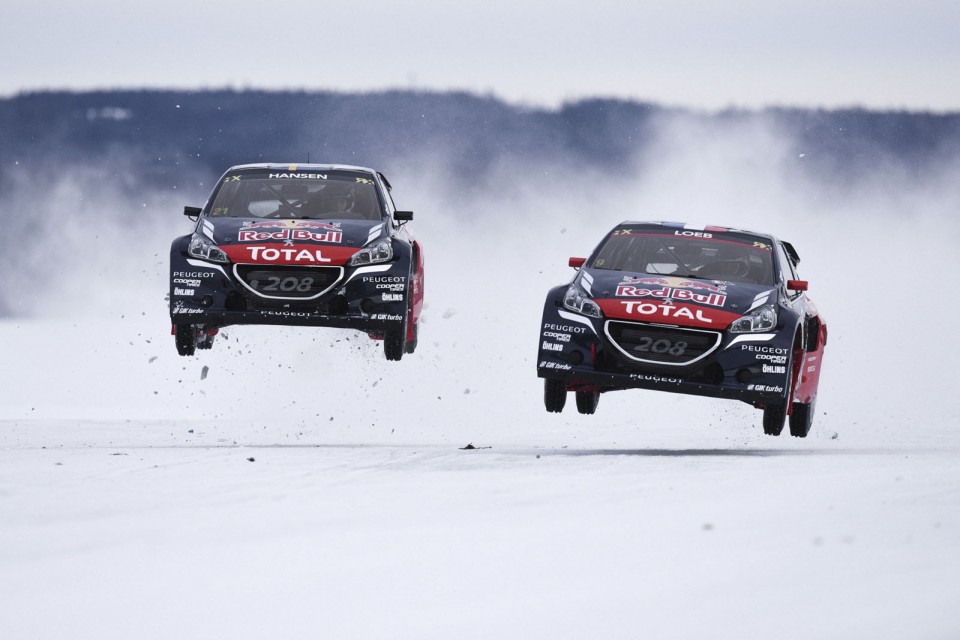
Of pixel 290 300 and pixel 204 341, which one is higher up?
pixel 290 300

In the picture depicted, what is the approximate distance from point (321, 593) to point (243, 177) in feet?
19.5

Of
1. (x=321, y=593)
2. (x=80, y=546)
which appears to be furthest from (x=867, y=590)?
(x=80, y=546)

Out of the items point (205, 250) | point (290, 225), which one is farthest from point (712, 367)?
point (205, 250)

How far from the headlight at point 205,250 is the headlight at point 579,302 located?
2.49 meters

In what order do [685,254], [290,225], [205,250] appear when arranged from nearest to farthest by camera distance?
[685,254], [205,250], [290,225]

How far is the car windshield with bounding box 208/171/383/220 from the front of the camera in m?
9.92

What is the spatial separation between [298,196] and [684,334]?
3561 millimetres

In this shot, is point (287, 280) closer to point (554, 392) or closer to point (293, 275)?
point (293, 275)

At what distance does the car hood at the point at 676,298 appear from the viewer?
8.09m

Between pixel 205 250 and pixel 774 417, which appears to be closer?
pixel 774 417

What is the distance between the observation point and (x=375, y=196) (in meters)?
10.1

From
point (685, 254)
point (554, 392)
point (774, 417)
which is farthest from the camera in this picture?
point (685, 254)

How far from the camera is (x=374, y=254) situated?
9242 mm

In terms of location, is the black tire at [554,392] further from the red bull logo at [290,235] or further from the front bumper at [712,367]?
the red bull logo at [290,235]
